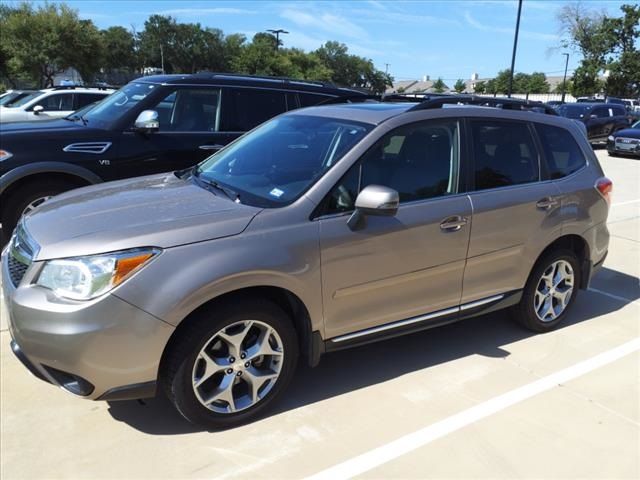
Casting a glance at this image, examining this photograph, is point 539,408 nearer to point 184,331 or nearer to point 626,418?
point 626,418

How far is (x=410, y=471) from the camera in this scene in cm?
272

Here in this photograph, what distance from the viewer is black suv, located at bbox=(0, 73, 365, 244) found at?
5.36m

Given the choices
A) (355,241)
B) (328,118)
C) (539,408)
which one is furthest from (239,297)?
(539,408)

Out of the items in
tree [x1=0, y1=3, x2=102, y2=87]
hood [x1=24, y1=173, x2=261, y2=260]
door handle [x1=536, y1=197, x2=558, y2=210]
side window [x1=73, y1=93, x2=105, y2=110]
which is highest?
tree [x1=0, y1=3, x2=102, y2=87]

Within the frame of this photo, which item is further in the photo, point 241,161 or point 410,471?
point 241,161

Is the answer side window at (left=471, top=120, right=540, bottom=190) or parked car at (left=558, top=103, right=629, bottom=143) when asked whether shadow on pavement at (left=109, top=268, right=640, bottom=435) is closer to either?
side window at (left=471, top=120, right=540, bottom=190)

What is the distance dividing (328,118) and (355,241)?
1.06 m

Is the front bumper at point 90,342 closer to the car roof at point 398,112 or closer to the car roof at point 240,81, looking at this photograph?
the car roof at point 398,112

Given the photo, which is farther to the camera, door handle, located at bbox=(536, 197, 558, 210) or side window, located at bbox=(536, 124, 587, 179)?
side window, located at bbox=(536, 124, 587, 179)

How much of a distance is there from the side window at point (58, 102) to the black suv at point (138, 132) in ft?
21.7

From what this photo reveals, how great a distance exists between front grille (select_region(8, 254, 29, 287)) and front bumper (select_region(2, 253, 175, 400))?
127mm

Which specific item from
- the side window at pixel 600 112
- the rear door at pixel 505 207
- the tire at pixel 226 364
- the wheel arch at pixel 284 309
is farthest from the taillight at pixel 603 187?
the side window at pixel 600 112

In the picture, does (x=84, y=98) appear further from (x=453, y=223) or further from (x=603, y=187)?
(x=603, y=187)

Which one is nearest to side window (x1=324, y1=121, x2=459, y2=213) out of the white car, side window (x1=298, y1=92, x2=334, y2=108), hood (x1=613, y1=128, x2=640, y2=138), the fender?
side window (x1=298, y1=92, x2=334, y2=108)
